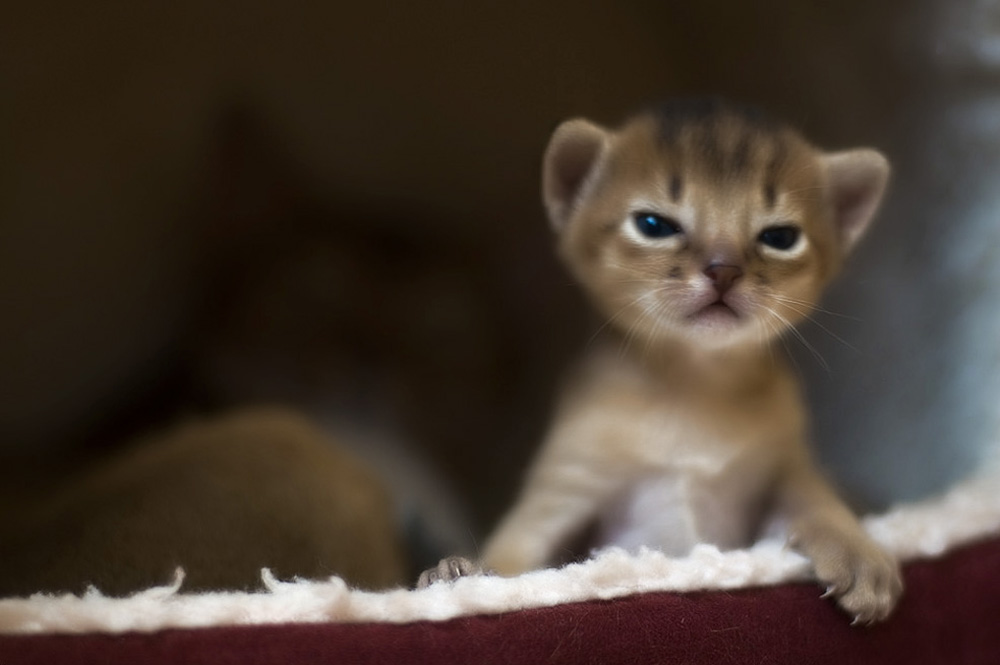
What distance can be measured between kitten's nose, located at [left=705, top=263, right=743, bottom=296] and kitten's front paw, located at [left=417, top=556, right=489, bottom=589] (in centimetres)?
32

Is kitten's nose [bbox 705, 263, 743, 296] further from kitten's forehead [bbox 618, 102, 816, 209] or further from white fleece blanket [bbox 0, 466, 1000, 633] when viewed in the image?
white fleece blanket [bbox 0, 466, 1000, 633]

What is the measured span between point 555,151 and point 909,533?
0.49 m

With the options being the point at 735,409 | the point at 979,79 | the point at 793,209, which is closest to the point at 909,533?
the point at 735,409

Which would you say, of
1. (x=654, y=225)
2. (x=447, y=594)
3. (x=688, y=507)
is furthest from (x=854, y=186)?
(x=447, y=594)

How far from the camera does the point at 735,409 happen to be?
0.89m

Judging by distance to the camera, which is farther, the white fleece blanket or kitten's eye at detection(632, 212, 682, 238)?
kitten's eye at detection(632, 212, 682, 238)

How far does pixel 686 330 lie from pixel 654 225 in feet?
0.35

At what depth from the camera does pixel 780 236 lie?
0.84 meters

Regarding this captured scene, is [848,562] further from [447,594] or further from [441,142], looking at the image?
[441,142]

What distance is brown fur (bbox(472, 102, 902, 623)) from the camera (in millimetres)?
810

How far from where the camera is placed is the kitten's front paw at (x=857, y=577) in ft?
2.34

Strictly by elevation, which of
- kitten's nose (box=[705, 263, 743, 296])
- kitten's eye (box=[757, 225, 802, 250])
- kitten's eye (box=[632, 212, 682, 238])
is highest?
kitten's eye (box=[632, 212, 682, 238])

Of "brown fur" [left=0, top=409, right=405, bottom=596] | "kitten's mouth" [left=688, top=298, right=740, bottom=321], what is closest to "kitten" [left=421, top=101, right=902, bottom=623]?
"kitten's mouth" [left=688, top=298, right=740, bottom=321]

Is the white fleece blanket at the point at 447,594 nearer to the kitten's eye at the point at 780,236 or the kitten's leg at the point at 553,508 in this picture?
the kitten's leg at the point at 553,508
